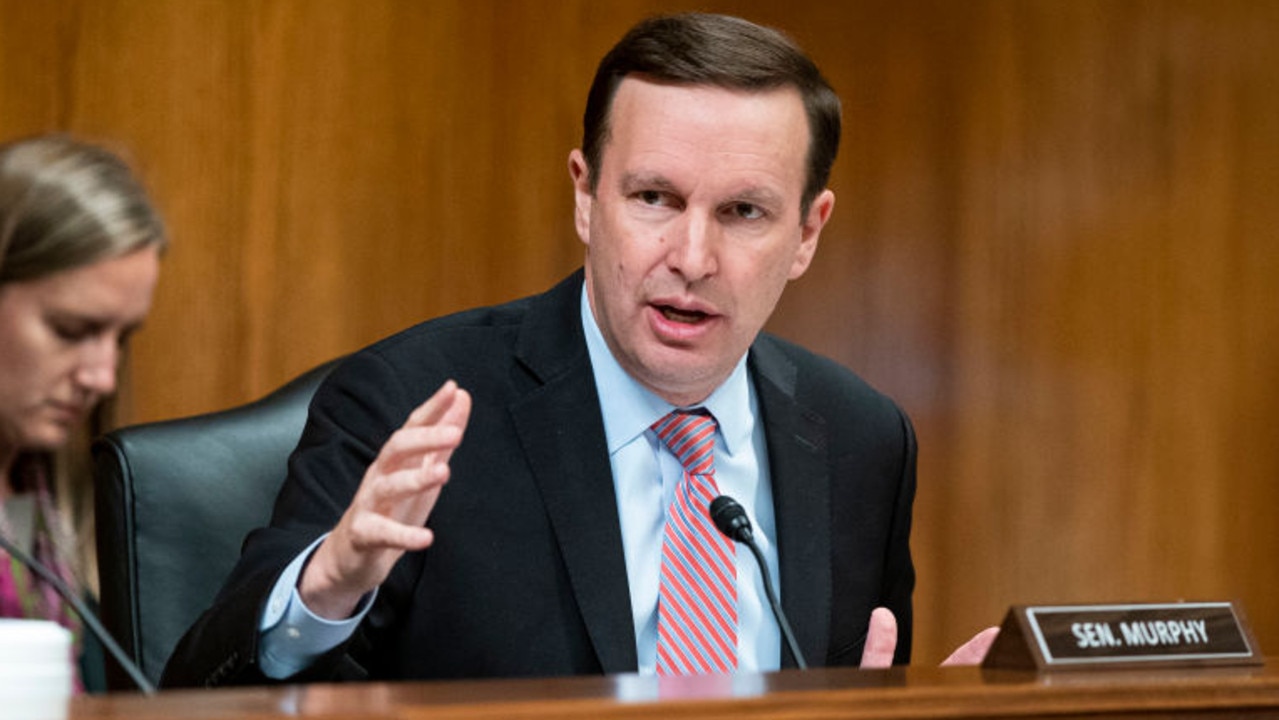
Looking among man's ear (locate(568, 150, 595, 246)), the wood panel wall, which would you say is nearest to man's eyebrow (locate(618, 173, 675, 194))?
man's ear (locate(568, 150, 595, 246))

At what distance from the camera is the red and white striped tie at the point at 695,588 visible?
212 centimetres

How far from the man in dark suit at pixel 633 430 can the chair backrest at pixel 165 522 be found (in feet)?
0.46

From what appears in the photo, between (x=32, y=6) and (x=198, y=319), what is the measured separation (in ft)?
1.83

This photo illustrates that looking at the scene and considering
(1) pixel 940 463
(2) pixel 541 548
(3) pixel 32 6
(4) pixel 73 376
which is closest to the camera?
(4) pixel 73 376

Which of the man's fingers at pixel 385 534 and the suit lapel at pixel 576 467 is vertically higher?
the man's fingers at pixel 385 534

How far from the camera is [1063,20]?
396cm

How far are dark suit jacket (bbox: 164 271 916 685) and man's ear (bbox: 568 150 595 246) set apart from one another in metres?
0.07

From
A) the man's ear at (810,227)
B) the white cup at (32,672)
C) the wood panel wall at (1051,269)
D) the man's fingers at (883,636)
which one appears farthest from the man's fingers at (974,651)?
the wood panel wall at (1051,269)

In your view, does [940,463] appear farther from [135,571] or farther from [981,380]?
[135,571]

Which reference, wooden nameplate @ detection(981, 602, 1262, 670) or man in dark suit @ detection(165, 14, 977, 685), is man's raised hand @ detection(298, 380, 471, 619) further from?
wooden nameplate @ detection(981, 602, 1262, 670)

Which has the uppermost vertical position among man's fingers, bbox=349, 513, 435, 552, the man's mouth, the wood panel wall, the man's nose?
the man's nose

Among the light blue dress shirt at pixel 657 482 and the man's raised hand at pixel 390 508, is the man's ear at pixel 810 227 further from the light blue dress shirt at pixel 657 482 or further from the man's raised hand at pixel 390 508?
the man's raised hand at pixel 390 508

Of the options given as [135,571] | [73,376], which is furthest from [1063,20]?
[73,376]

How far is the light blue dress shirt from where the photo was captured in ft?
7.14
